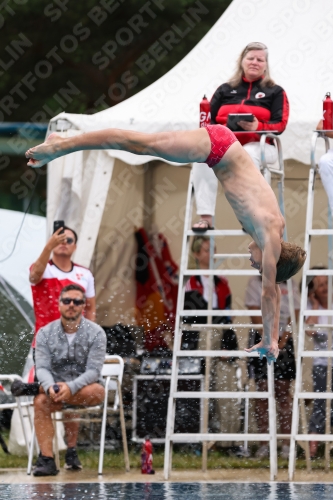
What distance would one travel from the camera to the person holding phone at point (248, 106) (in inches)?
386

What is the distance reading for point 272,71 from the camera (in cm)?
1126

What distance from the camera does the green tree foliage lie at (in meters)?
18.5

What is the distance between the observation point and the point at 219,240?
12227 mm

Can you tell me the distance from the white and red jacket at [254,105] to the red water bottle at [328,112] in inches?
15.2

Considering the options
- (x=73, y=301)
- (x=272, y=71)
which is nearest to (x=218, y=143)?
(x=73, y=301)

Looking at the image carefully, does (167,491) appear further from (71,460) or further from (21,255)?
(21,255)

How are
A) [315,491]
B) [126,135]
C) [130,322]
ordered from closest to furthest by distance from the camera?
[126,135] → [315,491] → [130,322]

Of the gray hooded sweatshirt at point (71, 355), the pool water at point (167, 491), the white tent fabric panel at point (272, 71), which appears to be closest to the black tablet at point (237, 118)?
the white tent fabric panel at point (272, 71)

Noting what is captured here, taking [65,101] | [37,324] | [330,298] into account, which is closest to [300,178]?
[330,298]

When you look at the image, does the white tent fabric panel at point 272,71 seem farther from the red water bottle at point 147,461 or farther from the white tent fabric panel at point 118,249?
the red water bottle at point 147,461

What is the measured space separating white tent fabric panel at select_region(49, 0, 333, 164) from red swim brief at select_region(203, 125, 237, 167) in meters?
2.96

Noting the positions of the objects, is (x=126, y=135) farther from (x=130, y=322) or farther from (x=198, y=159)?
(x=130, y=322)

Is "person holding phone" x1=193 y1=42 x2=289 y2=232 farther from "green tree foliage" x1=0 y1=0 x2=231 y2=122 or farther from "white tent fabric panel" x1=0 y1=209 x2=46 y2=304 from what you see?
"green tree foliage" x1=0 y1=0 x2=231 y2=122

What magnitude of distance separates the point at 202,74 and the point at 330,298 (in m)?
Answer: 2.75
